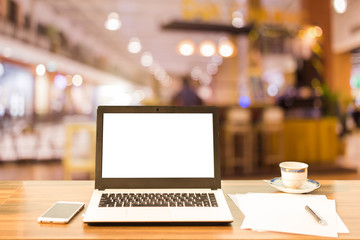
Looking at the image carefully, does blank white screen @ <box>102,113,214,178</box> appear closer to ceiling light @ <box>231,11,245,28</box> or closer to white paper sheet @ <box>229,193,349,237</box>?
white paper sheet @ <box>229,193,349,237</box>

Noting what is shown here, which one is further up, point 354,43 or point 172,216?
point 354,43

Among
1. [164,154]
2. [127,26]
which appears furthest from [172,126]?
[127,26]

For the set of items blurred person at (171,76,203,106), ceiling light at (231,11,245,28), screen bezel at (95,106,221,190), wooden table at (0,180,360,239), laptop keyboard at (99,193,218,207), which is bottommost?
wooden table at (0,180,360,239)

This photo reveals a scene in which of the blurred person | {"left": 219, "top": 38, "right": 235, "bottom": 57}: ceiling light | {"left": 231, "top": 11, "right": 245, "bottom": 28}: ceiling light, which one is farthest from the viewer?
{"left": 219, "top": 38, "right": 235, "bottom": 57}: ceiling light

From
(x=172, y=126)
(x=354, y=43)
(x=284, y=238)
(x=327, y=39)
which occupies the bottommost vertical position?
(x=284, y=238)

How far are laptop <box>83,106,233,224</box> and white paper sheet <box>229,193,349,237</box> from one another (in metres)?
0.13

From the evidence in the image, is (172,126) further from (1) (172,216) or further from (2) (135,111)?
(1) (172,216)

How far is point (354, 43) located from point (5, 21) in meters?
10.0

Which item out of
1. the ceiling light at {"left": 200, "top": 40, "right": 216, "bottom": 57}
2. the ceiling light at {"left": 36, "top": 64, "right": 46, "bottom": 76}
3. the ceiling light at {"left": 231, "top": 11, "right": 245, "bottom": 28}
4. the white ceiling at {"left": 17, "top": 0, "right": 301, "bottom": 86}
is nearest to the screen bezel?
the white ceiling at {"left": 17, "top": 0, "right": 301, "bottom": 86}

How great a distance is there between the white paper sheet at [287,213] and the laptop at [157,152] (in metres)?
0.13

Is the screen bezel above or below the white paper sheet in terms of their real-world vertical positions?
above

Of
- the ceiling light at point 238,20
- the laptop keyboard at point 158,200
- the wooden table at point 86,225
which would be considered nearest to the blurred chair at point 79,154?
the wooden table at point 86,225

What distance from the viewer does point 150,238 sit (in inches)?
35.6

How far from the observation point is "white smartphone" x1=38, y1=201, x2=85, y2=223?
1.03m
